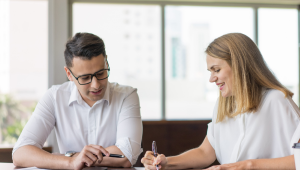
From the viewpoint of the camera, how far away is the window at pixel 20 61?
411 centimetres

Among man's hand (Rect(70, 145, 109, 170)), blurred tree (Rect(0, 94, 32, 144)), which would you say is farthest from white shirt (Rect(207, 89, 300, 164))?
blurred tree (Rect(0, 94, 32, 144))

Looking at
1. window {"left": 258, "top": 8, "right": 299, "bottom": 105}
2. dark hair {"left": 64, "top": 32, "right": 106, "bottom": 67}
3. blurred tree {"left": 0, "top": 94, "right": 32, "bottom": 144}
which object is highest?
window {"left": 258, "top": 8, "right": 299, "bottom": 105}

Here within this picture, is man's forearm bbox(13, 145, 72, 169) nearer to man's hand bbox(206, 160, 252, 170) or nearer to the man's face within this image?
the man's face

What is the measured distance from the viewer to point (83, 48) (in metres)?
1.82

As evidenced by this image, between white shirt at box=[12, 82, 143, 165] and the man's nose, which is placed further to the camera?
white shirt at box=[12, 82, 143, 165]

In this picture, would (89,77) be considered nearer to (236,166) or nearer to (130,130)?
(130,130)

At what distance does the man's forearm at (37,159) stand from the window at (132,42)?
255 cm

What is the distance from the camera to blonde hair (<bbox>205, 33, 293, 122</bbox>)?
64.7 inches

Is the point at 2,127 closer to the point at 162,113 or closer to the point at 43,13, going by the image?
the point at 43,13

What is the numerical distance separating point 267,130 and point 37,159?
1.32 meters

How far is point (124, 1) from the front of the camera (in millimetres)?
4195

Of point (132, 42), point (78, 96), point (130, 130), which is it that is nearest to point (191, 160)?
point (130, 130)

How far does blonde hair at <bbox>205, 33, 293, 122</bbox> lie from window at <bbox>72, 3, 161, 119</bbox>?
262 centimetres

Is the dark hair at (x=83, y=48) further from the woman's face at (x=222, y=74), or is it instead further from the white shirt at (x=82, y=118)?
the woman's face at (x=222, y=74)
